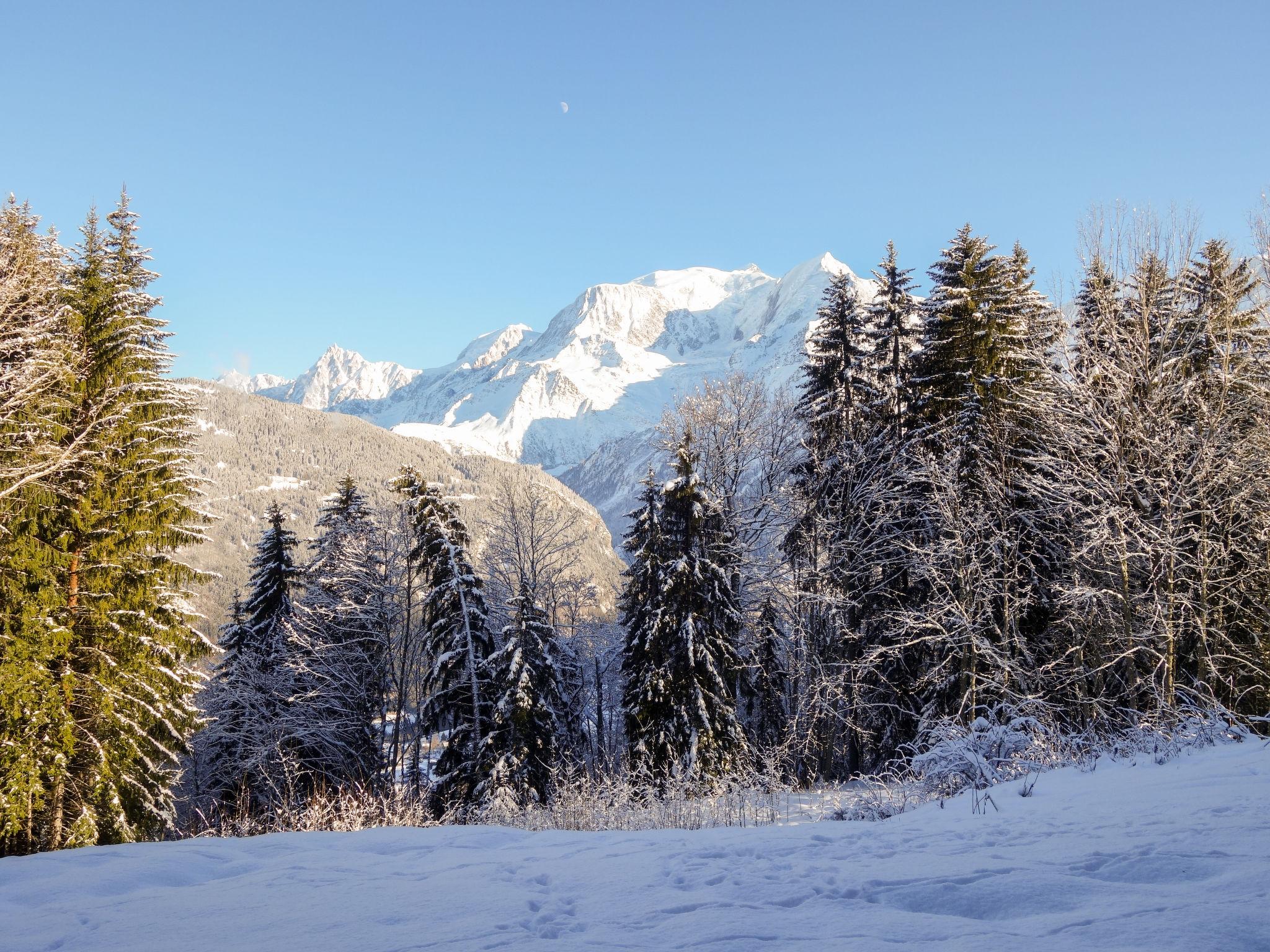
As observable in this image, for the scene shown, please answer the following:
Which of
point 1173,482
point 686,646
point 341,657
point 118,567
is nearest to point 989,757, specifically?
point 1173,482

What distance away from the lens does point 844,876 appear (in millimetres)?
3336

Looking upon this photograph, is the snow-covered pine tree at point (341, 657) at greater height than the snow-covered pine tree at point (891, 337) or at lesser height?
lesser

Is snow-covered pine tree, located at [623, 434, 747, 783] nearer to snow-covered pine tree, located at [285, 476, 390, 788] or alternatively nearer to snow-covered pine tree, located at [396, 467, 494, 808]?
snow-covered pine tree, located at [396, 467, 494, 808]

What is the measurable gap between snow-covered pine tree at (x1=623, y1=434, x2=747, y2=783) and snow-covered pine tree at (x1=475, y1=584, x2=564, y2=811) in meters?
2.84

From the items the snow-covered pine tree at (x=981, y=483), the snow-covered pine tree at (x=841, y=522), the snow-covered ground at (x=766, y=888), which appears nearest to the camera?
the snow-covered ground at (x=766, y=888)

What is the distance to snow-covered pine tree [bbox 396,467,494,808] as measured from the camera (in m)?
20.1

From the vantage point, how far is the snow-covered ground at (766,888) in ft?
8.23

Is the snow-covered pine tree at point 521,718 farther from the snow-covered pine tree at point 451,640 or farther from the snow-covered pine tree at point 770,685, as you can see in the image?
the snow-covered pine tree at point 770,685

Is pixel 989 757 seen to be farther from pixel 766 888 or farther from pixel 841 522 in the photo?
pixel 841 522

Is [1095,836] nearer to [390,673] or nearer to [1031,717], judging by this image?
[1031,717]

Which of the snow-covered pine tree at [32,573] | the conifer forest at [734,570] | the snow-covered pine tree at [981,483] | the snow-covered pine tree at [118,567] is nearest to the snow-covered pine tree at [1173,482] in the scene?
the conifer forest at [734,570]

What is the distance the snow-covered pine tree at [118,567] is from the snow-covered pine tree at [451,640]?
259 inches

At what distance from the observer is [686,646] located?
17672mm

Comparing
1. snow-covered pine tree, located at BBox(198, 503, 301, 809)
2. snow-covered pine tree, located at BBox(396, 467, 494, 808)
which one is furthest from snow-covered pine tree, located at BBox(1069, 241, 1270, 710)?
snow-covered pine tree, located at BBox(198, 503, 301, 809)
